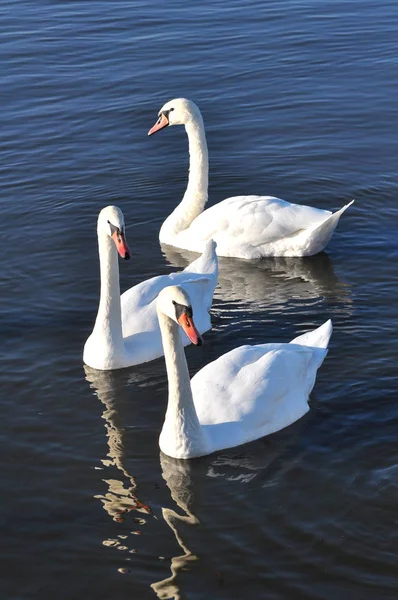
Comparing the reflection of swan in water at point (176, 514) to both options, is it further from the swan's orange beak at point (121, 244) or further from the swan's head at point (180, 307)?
the swan's orange beak at point (121, 244)

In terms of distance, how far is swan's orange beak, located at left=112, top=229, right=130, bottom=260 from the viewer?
10.7 meters

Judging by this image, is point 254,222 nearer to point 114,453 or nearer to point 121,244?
point 121,244

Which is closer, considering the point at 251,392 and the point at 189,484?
the point at 189,484

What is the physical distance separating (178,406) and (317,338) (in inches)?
75.7

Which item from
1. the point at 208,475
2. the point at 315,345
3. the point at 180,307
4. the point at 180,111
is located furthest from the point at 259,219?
the point at 208,475

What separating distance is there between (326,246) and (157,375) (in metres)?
3.82

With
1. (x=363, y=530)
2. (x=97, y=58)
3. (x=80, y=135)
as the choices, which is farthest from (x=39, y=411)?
(x=97, y=58)

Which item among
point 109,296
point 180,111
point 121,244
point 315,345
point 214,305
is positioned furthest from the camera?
point 180,111

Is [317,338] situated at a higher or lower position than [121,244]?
lower

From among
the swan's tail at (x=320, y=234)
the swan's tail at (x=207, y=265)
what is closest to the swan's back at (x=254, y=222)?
the swan's tail at (x=320, y=234)

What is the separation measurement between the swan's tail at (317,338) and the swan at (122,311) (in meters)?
1.32

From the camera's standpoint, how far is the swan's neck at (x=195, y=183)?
14.4 meters

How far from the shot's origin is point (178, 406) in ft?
30.5

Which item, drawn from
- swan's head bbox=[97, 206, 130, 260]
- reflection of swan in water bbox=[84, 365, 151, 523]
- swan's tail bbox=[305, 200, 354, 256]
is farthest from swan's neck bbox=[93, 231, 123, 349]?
swan's tail bbox=[305, 200, 354, 256]
